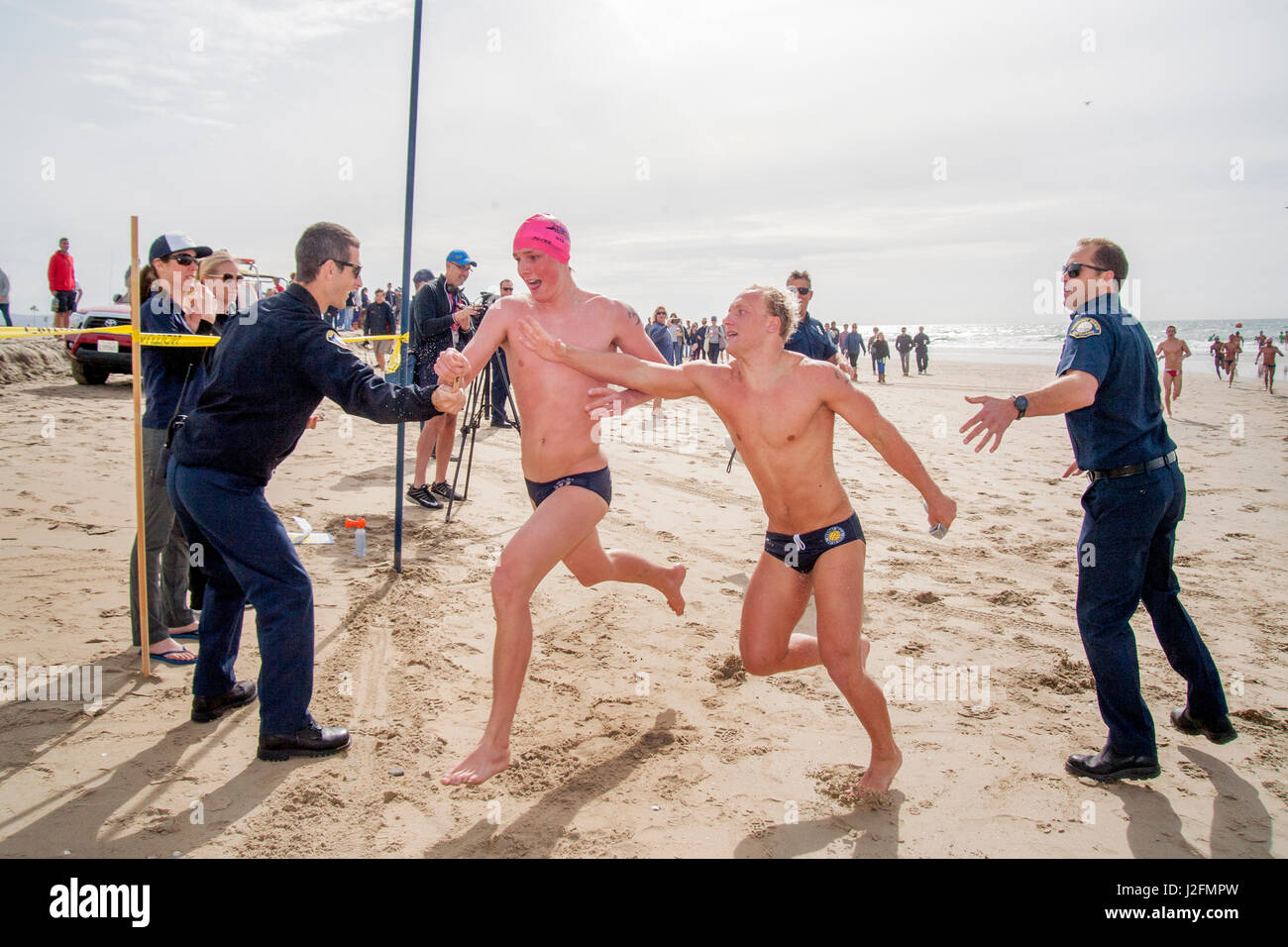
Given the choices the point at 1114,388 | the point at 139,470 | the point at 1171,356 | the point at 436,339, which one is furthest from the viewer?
the point at 1171,356

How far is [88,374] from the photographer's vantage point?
1452cm

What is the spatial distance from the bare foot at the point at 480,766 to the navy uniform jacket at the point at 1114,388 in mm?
2945

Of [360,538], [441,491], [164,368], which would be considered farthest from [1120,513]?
[441,491]

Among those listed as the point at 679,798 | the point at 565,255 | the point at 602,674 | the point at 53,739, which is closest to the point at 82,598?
the point at 53,739

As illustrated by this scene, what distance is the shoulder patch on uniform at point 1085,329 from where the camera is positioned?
384cm

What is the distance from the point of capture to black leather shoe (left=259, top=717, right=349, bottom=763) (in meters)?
3.78

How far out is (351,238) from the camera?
3939 millimetres

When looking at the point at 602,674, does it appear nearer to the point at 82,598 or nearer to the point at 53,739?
the point at 53,739

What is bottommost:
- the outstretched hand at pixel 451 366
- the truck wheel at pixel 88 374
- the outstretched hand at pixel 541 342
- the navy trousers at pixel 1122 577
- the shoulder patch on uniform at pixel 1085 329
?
the navy trousers at pixel 1122 577

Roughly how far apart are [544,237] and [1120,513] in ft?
10.1

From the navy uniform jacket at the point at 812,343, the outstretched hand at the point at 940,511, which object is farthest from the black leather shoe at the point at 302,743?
the navy uniform jacket at the point at 812,343

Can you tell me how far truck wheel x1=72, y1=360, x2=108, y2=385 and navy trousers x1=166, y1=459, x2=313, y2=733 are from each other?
42.4 ft

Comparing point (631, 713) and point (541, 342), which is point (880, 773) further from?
point (541, 342)

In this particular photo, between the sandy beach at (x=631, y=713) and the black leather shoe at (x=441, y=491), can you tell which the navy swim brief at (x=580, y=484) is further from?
the black leather shoe at (x=441, y=491)
